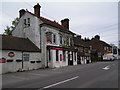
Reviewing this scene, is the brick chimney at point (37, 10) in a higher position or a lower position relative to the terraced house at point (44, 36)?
higher

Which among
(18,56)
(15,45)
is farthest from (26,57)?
(15,45)

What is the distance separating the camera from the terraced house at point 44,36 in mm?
27078

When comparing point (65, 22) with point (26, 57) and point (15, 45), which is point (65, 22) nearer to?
point (26, 57)

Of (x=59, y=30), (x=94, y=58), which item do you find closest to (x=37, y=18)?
(x=59, y=30)

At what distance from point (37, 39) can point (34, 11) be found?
5.87 metres

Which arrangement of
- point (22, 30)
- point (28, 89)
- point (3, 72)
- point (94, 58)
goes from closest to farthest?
point (28, 89) → point (3, 72) → point (22, 30) → point (94, 58)

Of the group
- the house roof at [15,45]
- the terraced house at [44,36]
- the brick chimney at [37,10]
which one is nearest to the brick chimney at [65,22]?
the terraced house at [44,36]

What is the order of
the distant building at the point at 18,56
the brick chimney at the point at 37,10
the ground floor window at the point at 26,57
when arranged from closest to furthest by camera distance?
the distant building at the point at 18,56, the ground floor window at the point at 26,57, the brick chimney at the point at 37,10

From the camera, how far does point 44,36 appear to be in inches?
1076

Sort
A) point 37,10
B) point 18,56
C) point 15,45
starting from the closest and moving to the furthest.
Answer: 1. point 18,56
2. point 15,45
3. point 37,10

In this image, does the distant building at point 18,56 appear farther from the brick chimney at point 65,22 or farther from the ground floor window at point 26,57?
the brick chimney at point 65,22

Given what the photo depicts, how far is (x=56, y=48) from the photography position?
92.6 feet

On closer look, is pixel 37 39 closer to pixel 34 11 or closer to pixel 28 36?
pixel 28 36

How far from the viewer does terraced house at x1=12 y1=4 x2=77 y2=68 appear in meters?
27.1
